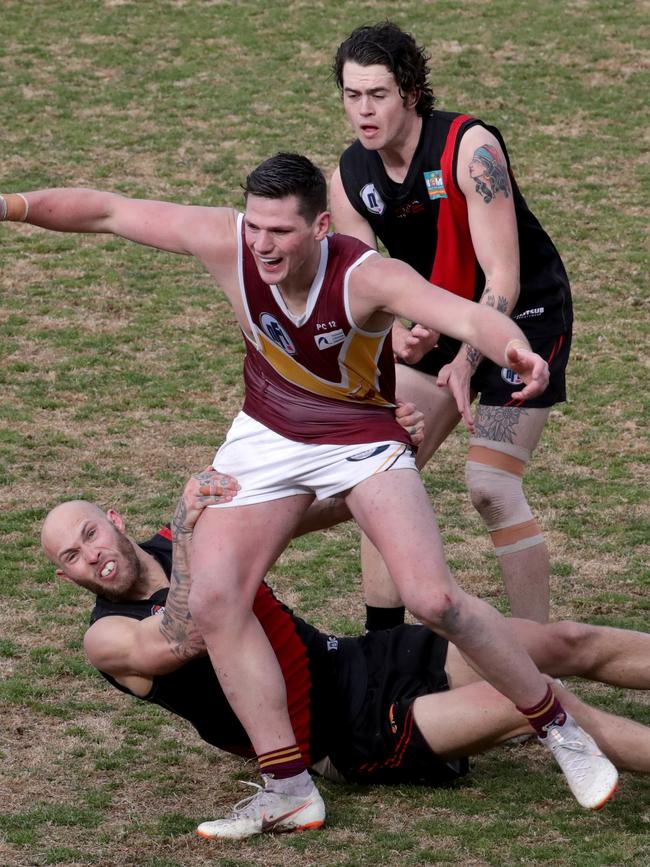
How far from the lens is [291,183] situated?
4.70 metres

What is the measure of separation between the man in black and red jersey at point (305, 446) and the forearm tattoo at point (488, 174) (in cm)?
78

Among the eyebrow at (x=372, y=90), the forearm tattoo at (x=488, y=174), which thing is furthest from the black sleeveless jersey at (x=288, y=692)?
the eyebrow at (x=372, y=90)

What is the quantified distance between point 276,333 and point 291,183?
52cm

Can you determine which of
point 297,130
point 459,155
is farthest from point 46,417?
point 297,130

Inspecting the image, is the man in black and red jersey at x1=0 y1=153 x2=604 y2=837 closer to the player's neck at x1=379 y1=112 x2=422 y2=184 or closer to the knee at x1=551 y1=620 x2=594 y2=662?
the knee at x1=551 y1=620 x2=594 y2=662

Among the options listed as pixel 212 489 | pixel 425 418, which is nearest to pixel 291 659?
pixel 212 489

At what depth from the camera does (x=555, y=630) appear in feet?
16.0

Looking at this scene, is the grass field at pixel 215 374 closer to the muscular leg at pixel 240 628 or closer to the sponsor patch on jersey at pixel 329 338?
the muscular leg at pixel 240 628

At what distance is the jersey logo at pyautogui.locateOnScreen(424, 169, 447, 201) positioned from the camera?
5590mm

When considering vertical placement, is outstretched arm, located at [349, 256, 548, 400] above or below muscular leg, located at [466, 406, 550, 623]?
above

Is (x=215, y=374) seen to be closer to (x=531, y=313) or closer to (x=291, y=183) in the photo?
(x=531, y=313)

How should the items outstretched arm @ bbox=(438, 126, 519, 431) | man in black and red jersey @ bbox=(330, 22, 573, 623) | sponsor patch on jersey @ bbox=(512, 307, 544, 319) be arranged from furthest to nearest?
sponsor patch on jersey @ bbox=(512, 307, 544, 319) → man in black and red jersey @ bbox=(330, 22, 573, 623) → outstretched arm @ bbox=(438, 126, 519, 431)

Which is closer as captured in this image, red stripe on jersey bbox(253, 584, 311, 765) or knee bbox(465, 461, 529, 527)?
red stripe on jersey bbox(253, 584, 311, 765)

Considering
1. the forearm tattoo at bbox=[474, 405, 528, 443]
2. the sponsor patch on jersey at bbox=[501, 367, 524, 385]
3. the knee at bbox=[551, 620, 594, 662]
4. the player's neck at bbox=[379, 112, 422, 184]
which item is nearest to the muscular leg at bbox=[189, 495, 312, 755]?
the knee at bbox=[551, 620, 594, 662]
